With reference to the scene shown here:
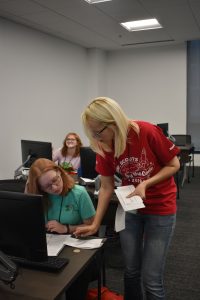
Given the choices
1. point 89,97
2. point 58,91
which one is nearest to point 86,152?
point 58,91

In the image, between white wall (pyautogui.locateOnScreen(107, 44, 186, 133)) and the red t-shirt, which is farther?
white wall (pyautogui.locateOnScreen(107, 44, 186, 133))

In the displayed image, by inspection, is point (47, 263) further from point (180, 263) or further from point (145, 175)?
point (180, 263)

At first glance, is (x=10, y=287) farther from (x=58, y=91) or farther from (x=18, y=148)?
(x=58, y=91)

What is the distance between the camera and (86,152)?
2994mm

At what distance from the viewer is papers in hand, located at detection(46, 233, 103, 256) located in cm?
156

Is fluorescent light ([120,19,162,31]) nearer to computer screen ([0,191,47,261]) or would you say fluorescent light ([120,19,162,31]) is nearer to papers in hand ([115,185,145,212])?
papers in hand ([115,185,145,212])

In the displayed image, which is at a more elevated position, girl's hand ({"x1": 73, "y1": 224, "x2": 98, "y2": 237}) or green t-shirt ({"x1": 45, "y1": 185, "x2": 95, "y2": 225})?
green t-shirt ({"x1": 45, "y1": 185, "x2": 95, "y2": 225})

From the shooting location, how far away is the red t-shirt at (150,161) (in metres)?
1.61

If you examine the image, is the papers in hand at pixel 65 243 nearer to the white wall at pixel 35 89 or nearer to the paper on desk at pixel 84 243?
the paper on desk at pixel 84 243

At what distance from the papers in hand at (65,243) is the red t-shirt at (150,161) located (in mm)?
288

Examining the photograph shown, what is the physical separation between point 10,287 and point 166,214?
0.81 metres

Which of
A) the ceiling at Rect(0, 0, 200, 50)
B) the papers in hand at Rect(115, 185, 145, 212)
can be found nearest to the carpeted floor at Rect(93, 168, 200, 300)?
the papers in hand at Rect(115, 185, 145, 212)

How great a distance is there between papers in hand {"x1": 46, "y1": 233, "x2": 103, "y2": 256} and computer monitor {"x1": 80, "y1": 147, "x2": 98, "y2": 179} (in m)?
1.31

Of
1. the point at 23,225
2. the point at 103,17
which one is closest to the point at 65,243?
the point at 23,225
